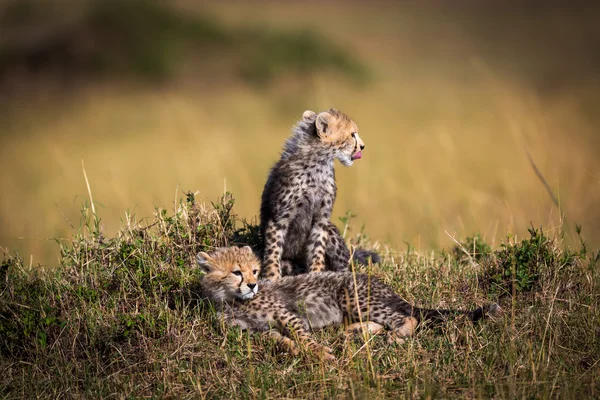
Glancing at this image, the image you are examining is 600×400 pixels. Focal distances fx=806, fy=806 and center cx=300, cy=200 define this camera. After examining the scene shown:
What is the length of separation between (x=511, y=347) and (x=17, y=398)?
89.8 inches

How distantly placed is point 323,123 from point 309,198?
1.57ft

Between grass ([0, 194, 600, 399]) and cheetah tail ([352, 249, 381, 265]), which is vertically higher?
cheetah tail ([352, 249, 381, 265])

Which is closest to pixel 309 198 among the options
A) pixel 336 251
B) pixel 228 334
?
pixel 336 251

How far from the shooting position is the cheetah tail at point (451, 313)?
404 centimetres

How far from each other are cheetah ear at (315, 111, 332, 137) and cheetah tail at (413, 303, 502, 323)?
134 cm

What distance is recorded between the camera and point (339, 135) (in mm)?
5004

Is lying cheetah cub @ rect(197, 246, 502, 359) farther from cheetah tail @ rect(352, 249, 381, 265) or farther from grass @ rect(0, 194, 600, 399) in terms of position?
cheetah tail @ rect(352, 249, 381, 265)

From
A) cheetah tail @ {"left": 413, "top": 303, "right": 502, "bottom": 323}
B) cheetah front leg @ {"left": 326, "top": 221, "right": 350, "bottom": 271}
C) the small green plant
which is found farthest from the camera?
cheetah front leg @ {"left": 326, "top": 221, "right": 350, "bottom": 271}

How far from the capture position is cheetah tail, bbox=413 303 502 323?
4.04 metres

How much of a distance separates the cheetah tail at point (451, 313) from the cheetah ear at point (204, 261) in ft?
3.61

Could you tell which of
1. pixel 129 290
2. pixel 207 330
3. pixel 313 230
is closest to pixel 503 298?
pixel 313 230

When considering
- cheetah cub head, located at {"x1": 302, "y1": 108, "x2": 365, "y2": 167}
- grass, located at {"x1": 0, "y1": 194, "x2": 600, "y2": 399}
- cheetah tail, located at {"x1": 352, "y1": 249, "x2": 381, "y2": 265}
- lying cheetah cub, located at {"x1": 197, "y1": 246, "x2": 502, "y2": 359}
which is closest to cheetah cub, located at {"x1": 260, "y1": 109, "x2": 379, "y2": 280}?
cheetah cub head, located at {"x1": 302, "y1": 108, "x2": 365, "y2": 167}

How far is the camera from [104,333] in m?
4.15

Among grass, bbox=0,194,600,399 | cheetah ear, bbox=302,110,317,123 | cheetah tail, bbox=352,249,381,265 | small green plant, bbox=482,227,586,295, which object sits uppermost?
cheetah ear, bbox=302,110,317,123
